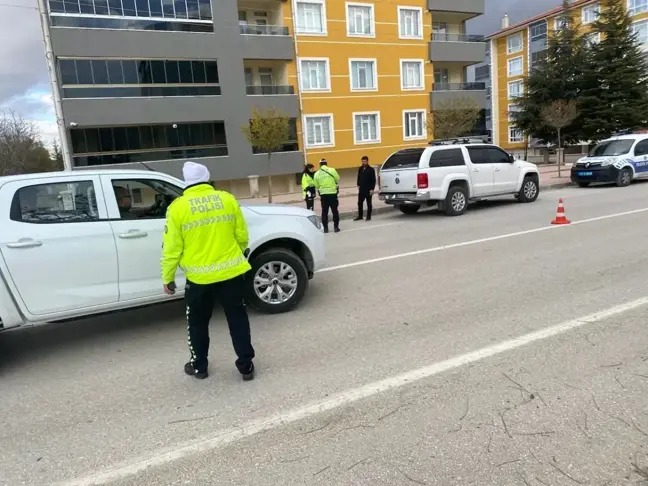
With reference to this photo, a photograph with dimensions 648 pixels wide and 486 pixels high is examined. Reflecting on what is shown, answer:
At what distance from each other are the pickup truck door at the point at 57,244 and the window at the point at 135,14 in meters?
21.8

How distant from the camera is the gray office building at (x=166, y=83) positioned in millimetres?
22594

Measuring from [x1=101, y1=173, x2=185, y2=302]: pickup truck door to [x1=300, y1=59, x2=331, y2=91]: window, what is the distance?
2393 cm

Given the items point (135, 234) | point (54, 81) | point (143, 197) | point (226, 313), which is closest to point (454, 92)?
point (54, 81)

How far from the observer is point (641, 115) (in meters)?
28.7

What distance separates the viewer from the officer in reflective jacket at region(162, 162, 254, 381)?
362 centimetres

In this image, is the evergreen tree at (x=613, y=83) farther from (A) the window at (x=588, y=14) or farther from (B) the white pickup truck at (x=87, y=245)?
(B) the white pickup truck at (x=87, y=245)

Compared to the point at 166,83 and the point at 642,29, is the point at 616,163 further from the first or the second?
the point at 642,29

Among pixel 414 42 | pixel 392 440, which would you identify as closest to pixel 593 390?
pixel 392 440

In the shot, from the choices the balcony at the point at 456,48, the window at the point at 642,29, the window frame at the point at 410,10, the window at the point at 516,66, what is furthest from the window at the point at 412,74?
the window at the point at 516,66

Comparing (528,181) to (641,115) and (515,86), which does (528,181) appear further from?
(515,86)

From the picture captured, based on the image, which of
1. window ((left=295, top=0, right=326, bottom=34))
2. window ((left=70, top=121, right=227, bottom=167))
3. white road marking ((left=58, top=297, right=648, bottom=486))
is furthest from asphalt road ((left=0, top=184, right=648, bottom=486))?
window ((left=295, top=0, right=326, bottom=34))

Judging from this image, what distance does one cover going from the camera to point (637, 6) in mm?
45094

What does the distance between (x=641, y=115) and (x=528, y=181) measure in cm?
1979

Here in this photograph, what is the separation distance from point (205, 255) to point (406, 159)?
33.4ft
